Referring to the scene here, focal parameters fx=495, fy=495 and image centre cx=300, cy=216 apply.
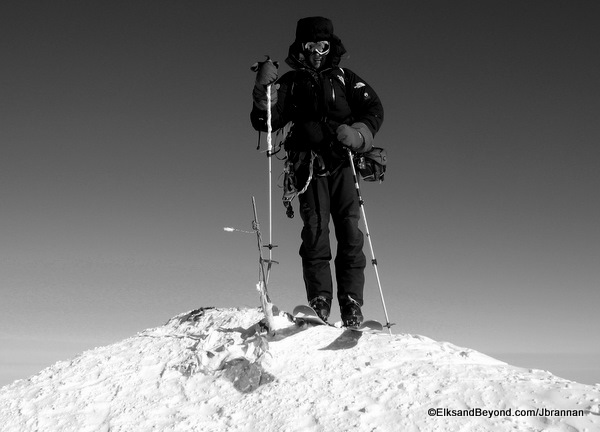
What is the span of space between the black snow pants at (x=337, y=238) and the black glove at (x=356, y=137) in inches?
19.8

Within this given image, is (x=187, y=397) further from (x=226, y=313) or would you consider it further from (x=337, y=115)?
(x=337, y=115)

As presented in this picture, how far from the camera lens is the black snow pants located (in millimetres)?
7176

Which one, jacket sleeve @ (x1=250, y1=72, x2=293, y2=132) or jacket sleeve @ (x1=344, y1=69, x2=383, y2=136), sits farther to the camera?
jacket sleeve @ (x1=344, y1=69, x2=383, y2=136)

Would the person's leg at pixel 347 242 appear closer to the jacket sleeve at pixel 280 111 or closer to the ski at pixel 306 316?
the ski at pixel 306 316

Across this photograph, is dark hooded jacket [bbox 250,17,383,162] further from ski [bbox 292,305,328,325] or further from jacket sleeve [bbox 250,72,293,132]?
ski [bbox 292,305,328,325]

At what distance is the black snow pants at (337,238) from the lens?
7176mm

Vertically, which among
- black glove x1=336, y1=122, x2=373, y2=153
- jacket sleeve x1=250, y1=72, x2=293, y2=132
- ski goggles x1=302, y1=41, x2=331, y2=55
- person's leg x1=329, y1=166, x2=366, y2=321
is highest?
ski goggles x1=302, y1=41, x2=331, y2=55

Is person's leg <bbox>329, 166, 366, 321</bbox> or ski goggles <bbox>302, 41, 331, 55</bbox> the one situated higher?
ski goggles <bbox>302, 41, 331, 55</bbox>

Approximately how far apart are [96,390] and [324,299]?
3.22 metres

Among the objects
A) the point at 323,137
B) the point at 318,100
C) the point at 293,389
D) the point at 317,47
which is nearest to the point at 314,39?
the point at 317,47

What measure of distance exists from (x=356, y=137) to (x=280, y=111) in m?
1.29

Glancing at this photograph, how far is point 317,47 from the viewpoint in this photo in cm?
768

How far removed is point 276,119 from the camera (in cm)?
755

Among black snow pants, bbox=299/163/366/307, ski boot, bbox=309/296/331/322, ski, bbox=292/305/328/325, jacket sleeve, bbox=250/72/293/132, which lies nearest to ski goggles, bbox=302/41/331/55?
jacket sleeve, bbox=250/72/293/132
